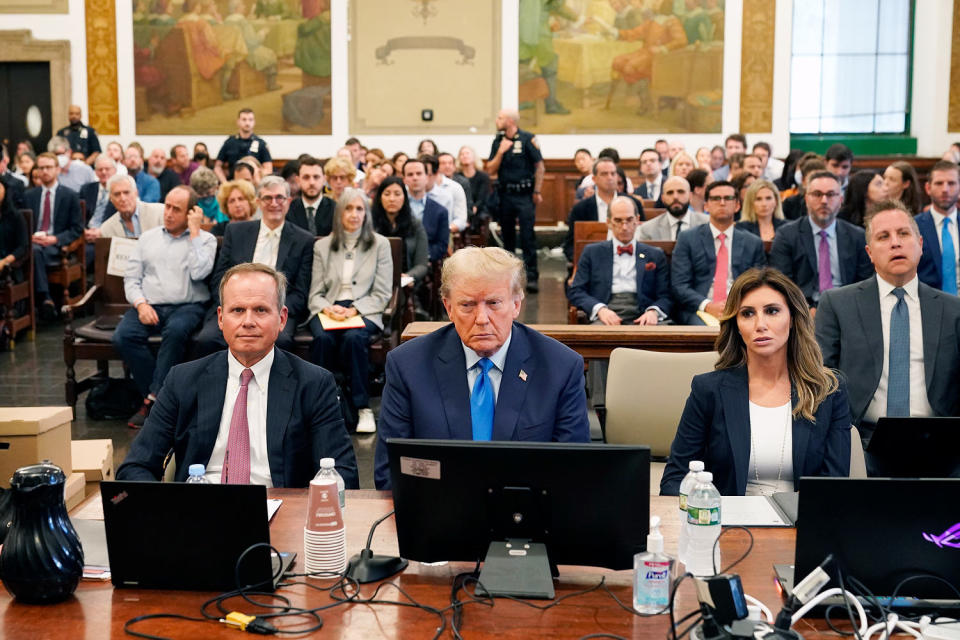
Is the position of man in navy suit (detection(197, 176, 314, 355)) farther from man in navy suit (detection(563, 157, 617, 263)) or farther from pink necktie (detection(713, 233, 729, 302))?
man in navy suit (detection(563, 157, 617, 263))

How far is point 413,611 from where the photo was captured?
7.36 ft

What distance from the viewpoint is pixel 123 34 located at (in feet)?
53.2

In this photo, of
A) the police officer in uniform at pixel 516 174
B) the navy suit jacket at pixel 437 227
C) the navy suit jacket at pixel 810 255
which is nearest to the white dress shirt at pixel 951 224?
the navy suit jacket at pixel 810 255

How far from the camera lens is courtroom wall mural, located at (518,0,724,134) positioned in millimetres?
15938

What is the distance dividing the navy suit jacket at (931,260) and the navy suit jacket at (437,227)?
431 centimetres

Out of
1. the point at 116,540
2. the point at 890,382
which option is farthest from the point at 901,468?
the point at 116,540

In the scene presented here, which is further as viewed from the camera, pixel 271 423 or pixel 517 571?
pixel 271 423

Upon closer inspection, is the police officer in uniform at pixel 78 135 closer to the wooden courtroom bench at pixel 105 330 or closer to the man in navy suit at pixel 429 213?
the man in navy suit at pixel 429 213

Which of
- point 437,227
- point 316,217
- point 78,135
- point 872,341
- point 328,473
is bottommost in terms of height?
point 328,473

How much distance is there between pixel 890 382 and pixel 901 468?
1.57 meters

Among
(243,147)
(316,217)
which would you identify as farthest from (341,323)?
(243,147)

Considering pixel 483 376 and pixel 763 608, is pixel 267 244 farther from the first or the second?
pixel 763 608

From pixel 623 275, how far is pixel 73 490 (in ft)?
15.0

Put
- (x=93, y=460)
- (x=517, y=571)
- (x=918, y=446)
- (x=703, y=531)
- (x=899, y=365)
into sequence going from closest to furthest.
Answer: (x=517, y=571)
(x=703, y=531)
(x=918, y=446)
(x=93, y=460)
(x=899, y=365)
